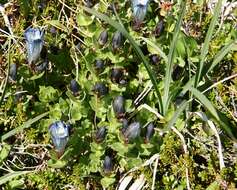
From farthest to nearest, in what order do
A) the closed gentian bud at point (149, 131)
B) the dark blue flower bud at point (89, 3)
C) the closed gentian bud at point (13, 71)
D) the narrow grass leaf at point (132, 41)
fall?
1. the dark blue flower bud at point (89, 3)
2. the closed gentian bud at point (13, 71)
3. the closed gentian bud at point (149, 131)
4. the narrow grass leaf at point (132, 41)

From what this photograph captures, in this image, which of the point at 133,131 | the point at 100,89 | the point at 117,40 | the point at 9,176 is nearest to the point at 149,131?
the point at 133,131

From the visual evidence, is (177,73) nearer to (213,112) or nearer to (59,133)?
(213,112)

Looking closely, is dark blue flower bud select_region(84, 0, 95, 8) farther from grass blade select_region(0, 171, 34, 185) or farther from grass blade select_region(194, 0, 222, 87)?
grass blade select_region(0, 171, 34, 185)

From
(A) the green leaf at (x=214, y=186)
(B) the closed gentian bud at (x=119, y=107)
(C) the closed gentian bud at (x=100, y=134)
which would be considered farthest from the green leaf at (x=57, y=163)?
(A) the green leaf at (x=214, y=186)

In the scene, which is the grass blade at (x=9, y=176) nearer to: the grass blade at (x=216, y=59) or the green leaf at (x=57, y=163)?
the green leaf at (x=57, y=163)

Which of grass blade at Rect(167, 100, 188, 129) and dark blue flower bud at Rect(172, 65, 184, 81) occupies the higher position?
dark blue flower bud at Rect(172, 65, 184, 81)

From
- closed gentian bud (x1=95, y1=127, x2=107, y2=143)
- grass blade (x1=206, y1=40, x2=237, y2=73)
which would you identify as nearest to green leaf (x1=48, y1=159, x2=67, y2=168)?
closed gentian bud (x1=95, y1=127, x2=107, y2=143)

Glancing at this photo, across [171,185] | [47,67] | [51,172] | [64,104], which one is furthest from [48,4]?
[171,185]

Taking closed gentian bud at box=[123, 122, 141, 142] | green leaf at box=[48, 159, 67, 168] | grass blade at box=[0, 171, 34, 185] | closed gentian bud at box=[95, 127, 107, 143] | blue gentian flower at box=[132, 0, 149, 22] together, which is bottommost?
grass blade at box=[0, 171, 34, 185]

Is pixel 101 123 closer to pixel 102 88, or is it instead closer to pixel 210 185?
pixel 102 88
